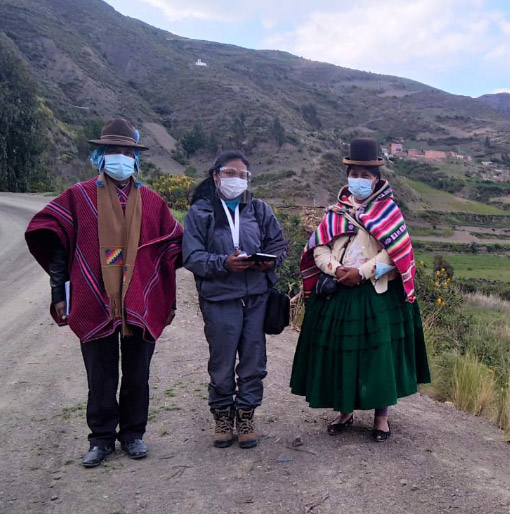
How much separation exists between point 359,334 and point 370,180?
1.00 meters

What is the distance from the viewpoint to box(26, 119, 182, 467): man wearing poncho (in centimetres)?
366

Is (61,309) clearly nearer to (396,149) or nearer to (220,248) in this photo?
(220,248)

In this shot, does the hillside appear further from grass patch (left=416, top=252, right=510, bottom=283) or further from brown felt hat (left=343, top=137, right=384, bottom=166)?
brown felt hat (left=343, top=137, right=384, bottom=166)

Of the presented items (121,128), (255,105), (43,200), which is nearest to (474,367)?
(121,128)

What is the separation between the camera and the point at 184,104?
248 ft

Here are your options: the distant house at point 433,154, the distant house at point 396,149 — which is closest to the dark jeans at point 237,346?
the distant house at point 433,154

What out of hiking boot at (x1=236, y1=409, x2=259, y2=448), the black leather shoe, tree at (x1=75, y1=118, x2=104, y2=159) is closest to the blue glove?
hiking boot at (x1=236, y1=409, x2=259, y2=448)

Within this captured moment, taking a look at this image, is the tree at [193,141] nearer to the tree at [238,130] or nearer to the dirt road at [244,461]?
the tree at [238,130]

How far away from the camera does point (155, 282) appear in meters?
3.88

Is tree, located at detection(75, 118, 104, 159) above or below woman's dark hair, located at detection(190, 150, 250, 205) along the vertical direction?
above

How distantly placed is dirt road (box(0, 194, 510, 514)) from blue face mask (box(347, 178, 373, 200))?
1617mm

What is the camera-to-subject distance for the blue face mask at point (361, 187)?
4.12 meters

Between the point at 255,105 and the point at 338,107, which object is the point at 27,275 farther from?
the point at 338,107

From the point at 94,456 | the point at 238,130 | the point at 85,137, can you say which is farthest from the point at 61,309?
the point at 238,130
